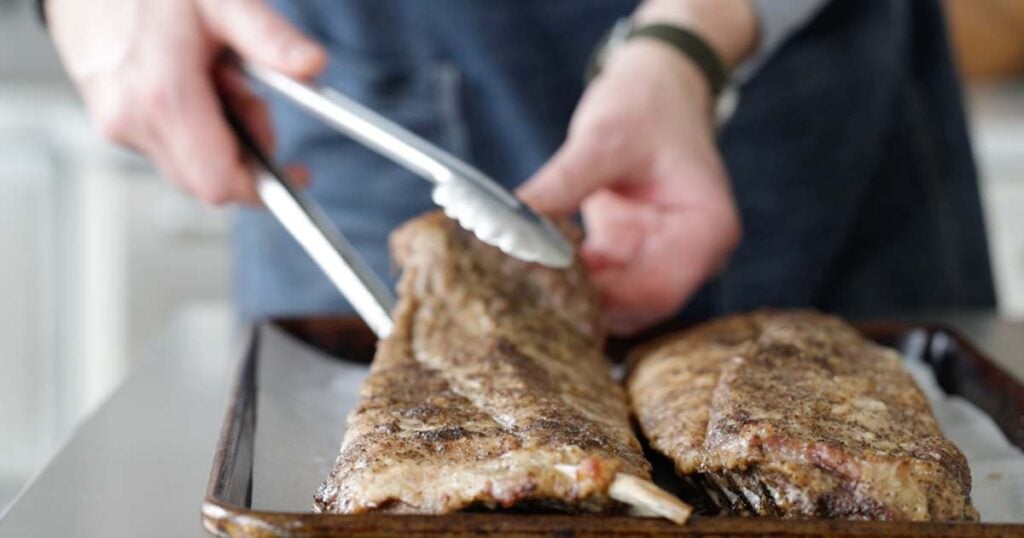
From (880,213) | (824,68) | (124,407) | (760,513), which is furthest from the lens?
(880,213)

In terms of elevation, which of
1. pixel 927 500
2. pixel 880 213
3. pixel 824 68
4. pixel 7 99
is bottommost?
pixel 927 500

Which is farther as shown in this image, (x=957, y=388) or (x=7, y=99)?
(x=7, y=99)

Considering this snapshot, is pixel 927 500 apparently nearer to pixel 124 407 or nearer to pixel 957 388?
pixel 957 388

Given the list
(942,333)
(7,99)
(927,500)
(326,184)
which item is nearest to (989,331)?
(942,333)

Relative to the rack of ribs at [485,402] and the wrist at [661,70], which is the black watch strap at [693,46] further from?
the rack of ribs at [485,402]

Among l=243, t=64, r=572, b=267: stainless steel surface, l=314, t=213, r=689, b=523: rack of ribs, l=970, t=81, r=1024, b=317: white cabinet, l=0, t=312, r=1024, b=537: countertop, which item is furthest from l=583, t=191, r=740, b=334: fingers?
l=970, t=81, r=1024, b=317: white cabinet

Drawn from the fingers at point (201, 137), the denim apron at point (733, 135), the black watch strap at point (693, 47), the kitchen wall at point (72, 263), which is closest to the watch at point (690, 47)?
the black watch strap at point (693, 47)

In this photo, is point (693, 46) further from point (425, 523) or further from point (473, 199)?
point (425, 523)

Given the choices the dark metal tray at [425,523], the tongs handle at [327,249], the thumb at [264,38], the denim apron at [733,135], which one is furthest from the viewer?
the denim apron at [733,135]
